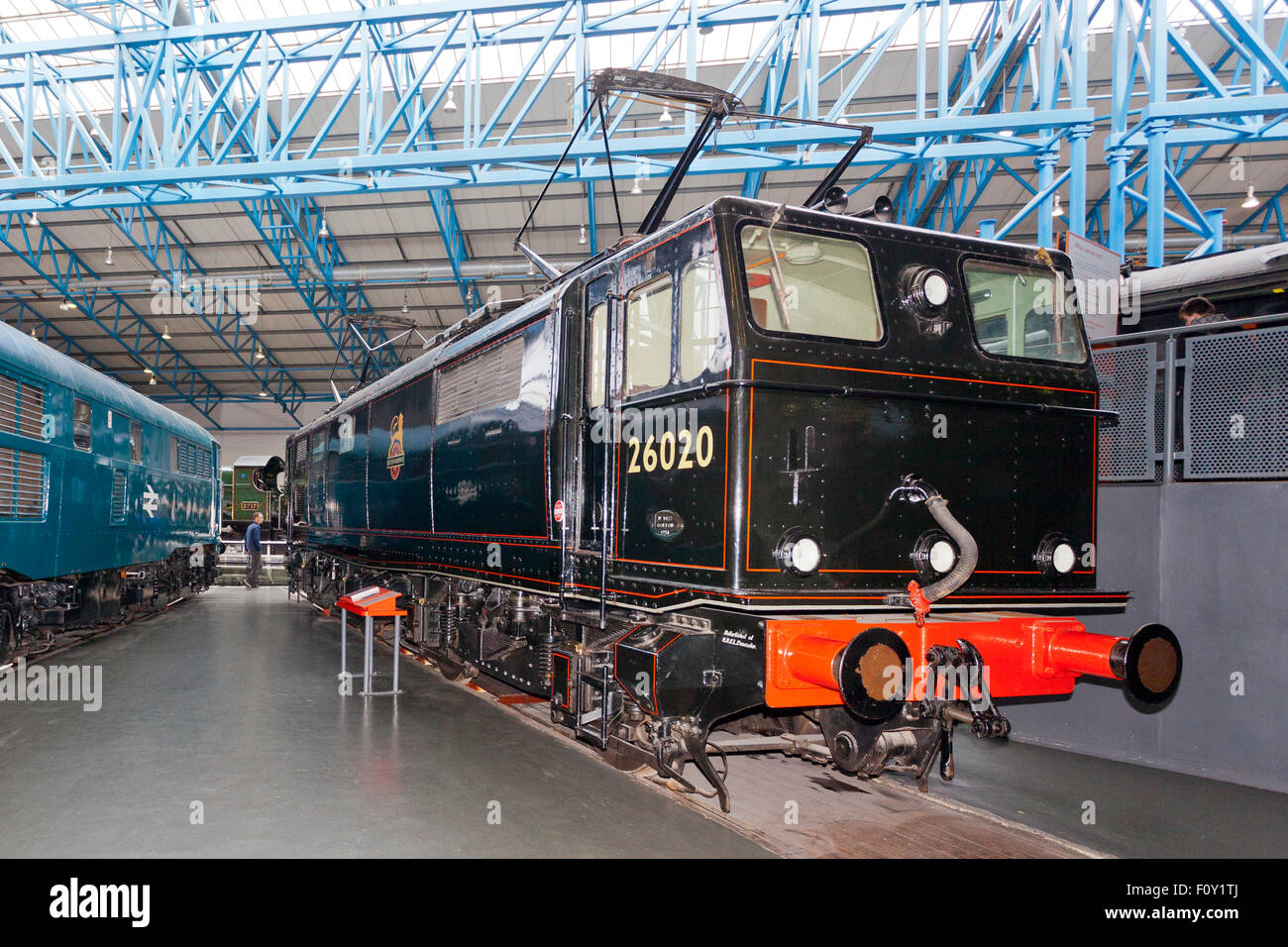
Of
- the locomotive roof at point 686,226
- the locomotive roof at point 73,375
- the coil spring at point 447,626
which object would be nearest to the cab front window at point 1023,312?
the locomotive roof at point 686,226

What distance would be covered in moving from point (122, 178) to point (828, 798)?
506 inches

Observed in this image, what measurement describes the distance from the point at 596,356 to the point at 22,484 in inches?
266

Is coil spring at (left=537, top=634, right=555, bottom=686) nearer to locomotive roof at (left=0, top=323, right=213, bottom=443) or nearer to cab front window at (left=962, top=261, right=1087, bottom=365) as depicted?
cab front window at (left=962, top=261, right=1087, bottom=365)

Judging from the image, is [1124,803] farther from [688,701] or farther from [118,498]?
[118,498]

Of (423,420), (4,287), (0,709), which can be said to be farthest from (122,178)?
(4,287)

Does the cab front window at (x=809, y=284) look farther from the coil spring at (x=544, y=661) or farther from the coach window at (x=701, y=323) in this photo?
the coil spring at (x=544, y=661)

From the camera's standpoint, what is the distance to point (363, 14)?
12336 mm

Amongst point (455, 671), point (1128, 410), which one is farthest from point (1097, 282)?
point (455, 671)

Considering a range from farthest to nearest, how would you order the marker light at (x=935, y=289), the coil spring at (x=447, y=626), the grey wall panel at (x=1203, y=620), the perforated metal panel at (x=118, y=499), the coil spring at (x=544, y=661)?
the perforated metal panel at (x=118, y=499)
the coil spring at (x=447, y=626)
the coil spring at (x=544, y=661)
the grey wall panel at (x=1203, y=620)
the marker light at (x=935, y=289)

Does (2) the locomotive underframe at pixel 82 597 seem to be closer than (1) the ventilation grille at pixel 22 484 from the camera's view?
No

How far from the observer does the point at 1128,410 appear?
7191 mm

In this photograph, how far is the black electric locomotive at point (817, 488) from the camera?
4.54m

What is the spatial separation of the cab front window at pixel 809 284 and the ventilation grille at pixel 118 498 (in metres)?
10.6

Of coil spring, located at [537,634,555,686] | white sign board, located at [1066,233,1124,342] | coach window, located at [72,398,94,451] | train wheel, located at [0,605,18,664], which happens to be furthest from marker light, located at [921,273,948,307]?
coach window, located at [72,398,94,451]
